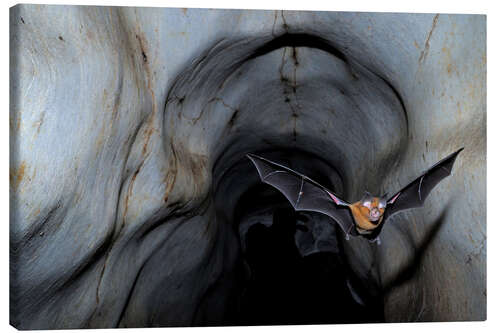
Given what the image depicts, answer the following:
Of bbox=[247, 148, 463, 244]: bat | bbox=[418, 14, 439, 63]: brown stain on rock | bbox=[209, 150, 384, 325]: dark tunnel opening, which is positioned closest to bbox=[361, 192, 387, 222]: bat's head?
bbox=[247, 148, 463, 244]: bat

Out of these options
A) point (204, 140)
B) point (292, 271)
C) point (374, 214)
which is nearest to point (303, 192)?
point (374, 214)

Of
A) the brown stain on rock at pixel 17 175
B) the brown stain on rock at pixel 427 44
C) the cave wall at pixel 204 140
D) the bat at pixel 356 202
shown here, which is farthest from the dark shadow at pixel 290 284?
the brown stain on rock at pixel 17 175

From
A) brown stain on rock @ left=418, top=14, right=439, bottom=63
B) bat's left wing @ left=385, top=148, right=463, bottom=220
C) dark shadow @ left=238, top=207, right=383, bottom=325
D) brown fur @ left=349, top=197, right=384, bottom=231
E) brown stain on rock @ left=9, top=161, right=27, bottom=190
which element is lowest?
dark shadow @ left=238, top=207, right=383, bottom=325

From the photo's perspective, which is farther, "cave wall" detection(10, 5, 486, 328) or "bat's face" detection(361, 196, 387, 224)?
"bat's face" detection(361, 196, 387, 224)

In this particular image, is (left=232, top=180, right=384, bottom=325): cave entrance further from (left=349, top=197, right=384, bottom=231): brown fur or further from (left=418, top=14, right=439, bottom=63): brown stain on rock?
(left=418, top=14, right=439, bottom=63): brown stain on rock

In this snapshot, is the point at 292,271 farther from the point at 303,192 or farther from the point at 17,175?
the point at 17,175

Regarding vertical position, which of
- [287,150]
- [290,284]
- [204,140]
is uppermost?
[204,140]

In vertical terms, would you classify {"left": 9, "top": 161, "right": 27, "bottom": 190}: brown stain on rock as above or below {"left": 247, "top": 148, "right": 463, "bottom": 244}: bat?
above
